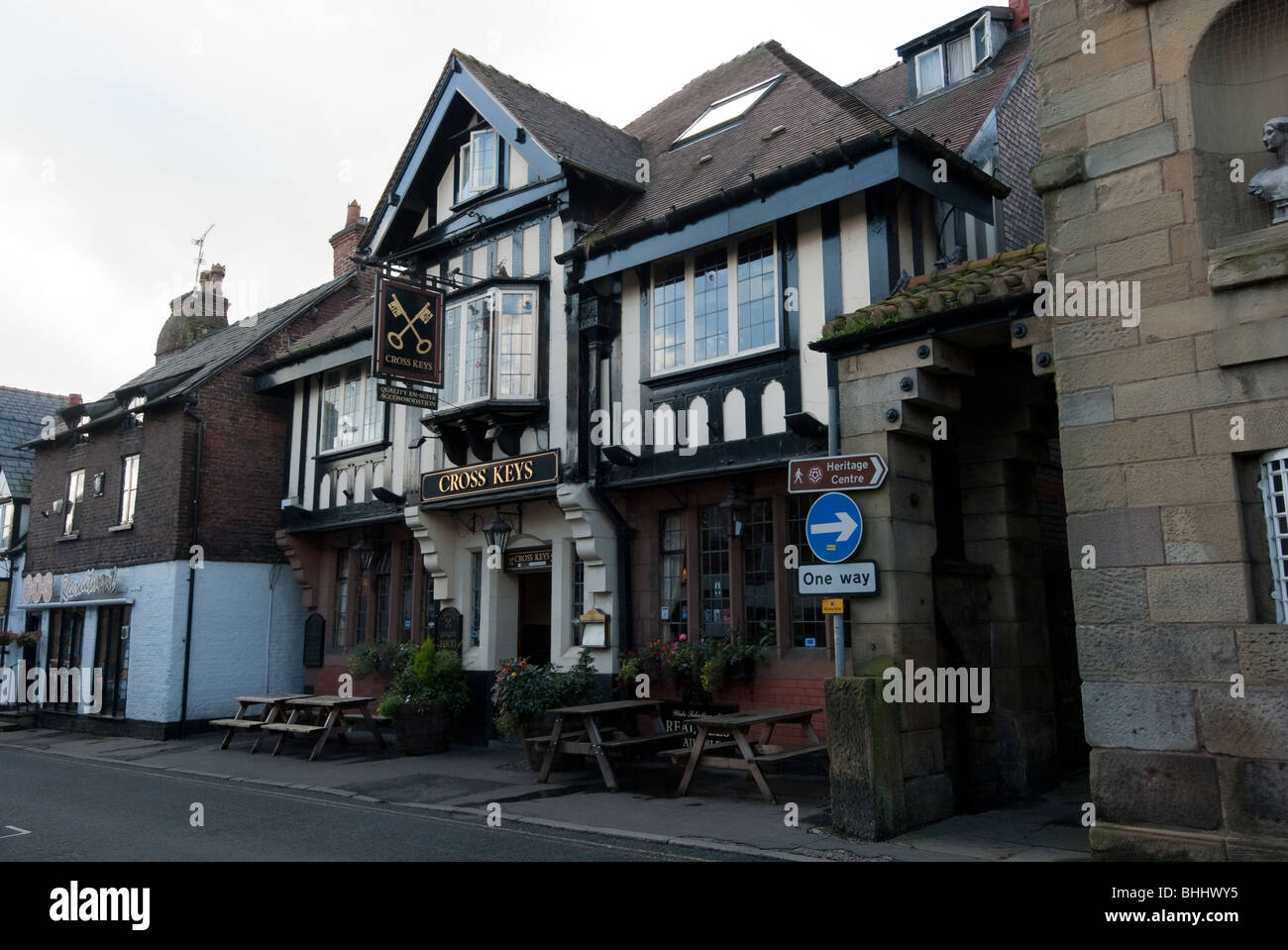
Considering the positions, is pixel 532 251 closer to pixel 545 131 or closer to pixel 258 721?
pixel 545 131

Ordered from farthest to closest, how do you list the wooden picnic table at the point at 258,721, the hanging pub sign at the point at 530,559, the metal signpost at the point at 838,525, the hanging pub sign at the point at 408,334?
1. the wooden picnic table at the point at 258,721
2. the hanging pub sign at the point at 530,559
3. the hanging pub sign at the point at 408,334
4. the metal signpost at the point at 838,525

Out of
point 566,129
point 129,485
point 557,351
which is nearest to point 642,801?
point 557,351

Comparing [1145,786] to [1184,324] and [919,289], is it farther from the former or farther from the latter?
[919,289]

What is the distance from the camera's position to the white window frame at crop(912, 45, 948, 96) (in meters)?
15.4

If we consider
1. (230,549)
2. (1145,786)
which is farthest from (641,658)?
(230,549)

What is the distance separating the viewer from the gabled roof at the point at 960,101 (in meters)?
13.0

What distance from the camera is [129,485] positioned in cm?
2019

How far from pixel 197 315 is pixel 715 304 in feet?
64.9

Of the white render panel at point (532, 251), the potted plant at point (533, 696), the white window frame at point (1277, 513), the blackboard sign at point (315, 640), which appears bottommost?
the potted plant at point (533, 696)

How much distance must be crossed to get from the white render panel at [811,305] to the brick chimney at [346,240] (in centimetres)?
1516

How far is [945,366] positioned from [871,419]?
0.78m

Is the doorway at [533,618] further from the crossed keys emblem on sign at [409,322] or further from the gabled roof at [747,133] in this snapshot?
the gabled roof at [747,133]

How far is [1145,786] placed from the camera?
641 cm

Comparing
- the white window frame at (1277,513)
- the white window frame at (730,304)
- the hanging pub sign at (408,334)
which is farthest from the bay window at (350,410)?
the white window frame at (1277,513)
